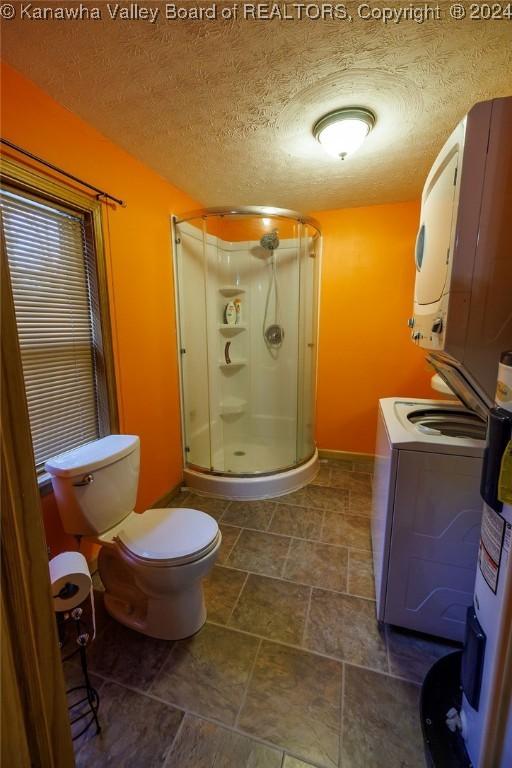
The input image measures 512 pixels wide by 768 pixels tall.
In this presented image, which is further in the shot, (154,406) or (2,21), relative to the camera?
(154,406)

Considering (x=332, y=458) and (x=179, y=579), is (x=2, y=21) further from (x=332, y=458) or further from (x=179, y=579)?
(x=332, y=458)

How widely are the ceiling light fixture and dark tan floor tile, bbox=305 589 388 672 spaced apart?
2.34 m

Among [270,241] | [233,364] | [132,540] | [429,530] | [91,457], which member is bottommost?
[132,540]

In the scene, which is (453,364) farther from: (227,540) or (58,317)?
(58,317)

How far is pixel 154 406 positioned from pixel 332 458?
6.07ft

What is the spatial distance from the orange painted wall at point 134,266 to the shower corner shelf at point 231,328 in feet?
2.16

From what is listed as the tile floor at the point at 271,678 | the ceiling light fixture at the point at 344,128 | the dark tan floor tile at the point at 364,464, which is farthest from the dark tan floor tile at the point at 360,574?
the ceiling light fixture at the point at 344,128

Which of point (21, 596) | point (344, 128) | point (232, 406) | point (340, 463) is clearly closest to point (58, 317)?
point (21, 596)

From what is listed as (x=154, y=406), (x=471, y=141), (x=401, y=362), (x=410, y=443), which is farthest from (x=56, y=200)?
(x=401, y=362)

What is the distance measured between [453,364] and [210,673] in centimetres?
153

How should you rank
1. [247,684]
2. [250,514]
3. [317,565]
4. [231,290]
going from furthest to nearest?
1. [231,290]
2. [250,514]
3. [317,565]
4. [247,684]

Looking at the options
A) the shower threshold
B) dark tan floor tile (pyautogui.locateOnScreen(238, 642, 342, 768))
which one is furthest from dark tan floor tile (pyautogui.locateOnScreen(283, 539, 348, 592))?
the shower threshold

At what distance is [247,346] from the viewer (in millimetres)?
3096

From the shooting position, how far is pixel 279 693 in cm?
115
